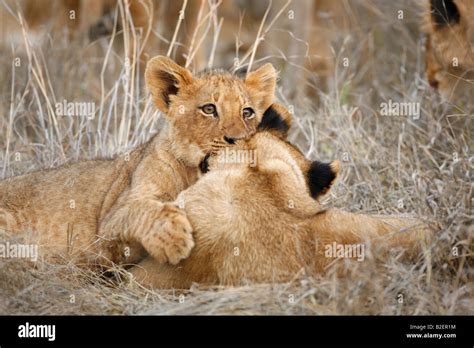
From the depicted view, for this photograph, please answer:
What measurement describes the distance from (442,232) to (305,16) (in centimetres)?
517

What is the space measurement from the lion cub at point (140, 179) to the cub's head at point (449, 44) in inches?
66.4

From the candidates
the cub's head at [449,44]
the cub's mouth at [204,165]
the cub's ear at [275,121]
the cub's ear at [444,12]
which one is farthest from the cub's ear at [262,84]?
the cub's ear at [444,12]

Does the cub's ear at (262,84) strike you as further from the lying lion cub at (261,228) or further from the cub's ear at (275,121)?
the lying lion cub at (261,228)

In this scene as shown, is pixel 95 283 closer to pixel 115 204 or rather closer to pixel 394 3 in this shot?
pixel 115 204

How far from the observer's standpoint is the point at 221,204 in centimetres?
388

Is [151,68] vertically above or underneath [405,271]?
above

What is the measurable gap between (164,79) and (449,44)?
2.35 meters

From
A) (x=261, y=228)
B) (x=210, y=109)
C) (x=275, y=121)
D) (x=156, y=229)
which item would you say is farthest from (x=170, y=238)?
(x=210, y=109)

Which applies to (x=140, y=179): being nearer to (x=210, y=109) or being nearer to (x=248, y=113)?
(x=210, y=109)

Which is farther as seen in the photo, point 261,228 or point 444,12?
point 444,12

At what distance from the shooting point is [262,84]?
4844 mm

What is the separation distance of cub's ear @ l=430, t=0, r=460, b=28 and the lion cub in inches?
71.3

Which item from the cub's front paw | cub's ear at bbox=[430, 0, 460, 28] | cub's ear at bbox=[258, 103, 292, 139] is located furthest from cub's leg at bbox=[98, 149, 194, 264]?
cub's ear at bbox=[430, 0, 460, 28]
